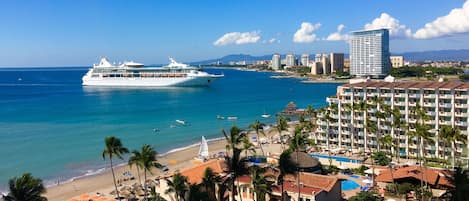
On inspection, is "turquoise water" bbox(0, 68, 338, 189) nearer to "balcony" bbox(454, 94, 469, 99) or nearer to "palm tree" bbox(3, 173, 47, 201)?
"palm tree" bbox(3, 173, 47, 201)

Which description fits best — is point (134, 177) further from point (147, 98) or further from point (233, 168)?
point (147, 98)

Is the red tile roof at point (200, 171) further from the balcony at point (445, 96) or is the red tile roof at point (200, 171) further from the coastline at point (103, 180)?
the balcony at point (445, 96)

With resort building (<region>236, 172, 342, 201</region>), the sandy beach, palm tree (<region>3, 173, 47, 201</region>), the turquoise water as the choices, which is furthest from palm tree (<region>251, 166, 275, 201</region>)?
the turquoise water

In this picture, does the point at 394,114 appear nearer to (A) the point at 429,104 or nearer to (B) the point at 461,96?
(A) the point at 429,104

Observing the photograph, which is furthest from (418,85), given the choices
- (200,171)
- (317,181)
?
(200,171)

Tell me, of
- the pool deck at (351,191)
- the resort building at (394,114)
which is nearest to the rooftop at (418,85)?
the resort building at (394,114)
